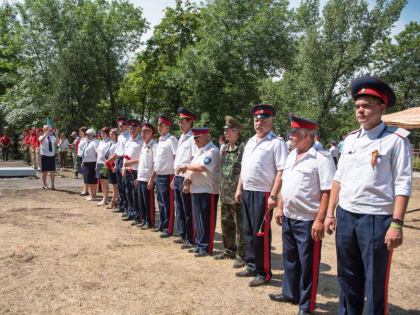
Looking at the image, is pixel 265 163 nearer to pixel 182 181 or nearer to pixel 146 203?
pixel 182 181

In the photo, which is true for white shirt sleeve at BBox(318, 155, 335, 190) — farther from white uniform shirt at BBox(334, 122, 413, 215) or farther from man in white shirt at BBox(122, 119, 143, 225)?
man in white shirt at BBox(122, 119, 143, 225)

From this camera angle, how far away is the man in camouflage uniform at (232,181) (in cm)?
517

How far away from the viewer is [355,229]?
301 centimetres

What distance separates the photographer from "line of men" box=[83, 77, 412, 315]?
113 inches

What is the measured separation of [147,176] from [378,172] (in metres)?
5.04

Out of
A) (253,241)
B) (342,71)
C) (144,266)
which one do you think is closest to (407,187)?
(253,241)

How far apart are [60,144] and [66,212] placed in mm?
10751

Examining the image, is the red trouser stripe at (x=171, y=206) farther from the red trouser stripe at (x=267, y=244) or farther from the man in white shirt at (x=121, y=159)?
the red trouser stripe at (x=267, y=244)

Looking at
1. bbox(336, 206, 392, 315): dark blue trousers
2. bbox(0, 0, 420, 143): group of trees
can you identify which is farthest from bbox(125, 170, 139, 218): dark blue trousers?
bbox(0, 0, 420, 143): group of trees

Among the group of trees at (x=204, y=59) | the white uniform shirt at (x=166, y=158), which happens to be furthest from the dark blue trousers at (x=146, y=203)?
the group of trees at (x=204, y=59)

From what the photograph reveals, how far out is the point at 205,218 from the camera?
5734 mm

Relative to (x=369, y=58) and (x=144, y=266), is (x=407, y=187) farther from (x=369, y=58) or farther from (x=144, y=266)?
(x=369, y=58)

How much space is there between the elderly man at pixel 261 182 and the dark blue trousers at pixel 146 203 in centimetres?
312

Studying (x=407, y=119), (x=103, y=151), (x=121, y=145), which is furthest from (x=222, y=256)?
(x=407, y=119)
